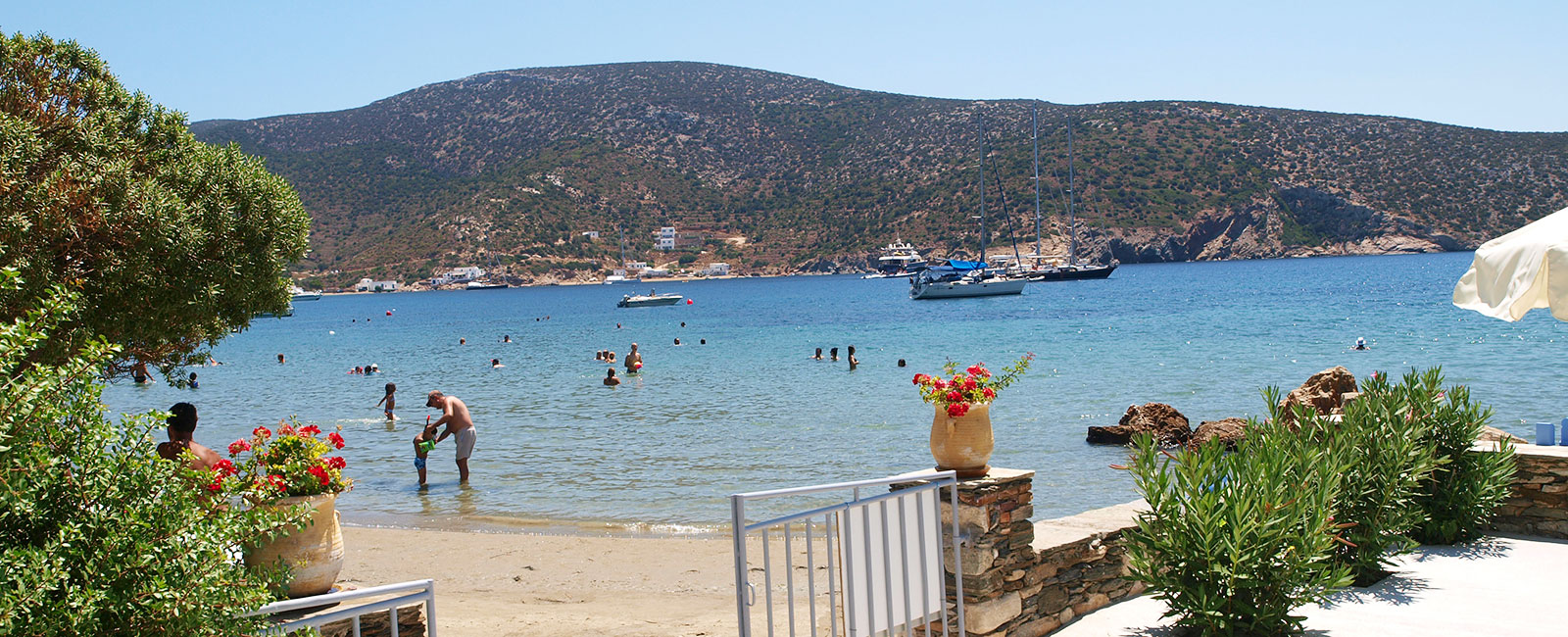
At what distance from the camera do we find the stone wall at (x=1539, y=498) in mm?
6758

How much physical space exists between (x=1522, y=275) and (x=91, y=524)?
6828mm

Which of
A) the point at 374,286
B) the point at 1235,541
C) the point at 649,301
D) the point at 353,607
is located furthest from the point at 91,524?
the point at 374,286

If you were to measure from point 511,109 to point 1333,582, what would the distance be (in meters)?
132

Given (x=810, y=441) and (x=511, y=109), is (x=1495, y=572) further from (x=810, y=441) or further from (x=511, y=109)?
(x=511, y=109)

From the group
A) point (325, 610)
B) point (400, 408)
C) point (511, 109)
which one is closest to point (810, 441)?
point (400, 408)

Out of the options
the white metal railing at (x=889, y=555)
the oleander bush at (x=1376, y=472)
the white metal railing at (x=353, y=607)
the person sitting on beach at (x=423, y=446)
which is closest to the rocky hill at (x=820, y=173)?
the person sitting on beach at (x=423, y=446)

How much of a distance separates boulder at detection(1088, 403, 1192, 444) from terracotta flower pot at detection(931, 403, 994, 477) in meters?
12.7

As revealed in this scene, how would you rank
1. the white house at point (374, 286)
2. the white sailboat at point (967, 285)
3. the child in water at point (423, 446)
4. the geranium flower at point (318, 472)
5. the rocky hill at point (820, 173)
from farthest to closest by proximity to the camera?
the white house at point (374, 286), the rocky hill at point (820, 173), the white sailboat at point (967, 285), the child in water at point (423, 446), the geranium flower at point (318, 472)

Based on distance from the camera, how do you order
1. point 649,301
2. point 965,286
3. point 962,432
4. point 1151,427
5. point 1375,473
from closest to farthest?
point 962,432
point 1375,473
point 1151,427
point 965,286
point 649,301

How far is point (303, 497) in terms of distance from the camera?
418 centimetres

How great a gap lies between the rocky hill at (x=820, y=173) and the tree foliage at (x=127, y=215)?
96241mm

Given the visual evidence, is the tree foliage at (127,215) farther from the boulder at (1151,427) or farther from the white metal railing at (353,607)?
the boulder at (1151,427)

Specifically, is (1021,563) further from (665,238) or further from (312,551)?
(665,238)

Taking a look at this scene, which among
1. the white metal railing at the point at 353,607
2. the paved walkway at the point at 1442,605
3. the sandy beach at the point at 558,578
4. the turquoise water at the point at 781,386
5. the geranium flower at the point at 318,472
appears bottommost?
the turquoise water at the point at 781,386
